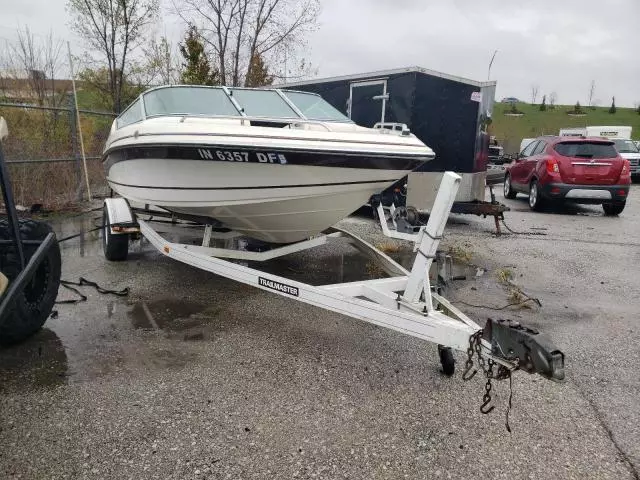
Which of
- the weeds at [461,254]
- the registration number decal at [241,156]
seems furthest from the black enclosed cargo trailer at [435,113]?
the registration number decal at [241,156]

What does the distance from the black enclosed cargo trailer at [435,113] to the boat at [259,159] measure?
2717mm

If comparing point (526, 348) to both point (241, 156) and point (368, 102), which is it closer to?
point (241, 156)

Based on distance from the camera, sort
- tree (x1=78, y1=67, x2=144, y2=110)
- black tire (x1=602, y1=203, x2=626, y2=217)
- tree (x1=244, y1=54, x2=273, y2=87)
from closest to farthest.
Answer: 1. black tire (x1=602, y1=203, x2=626, y2=217)
2. tree (x1=78, y1=67, x2=144, y2=110)
3. tree (x1=244, y1=54, x2=273, y2=87)

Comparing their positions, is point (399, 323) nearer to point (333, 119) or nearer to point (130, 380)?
point (130, 380)

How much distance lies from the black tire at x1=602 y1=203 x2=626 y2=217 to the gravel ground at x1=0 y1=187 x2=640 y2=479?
6.29 meters

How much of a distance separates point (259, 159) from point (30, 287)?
6.21ft

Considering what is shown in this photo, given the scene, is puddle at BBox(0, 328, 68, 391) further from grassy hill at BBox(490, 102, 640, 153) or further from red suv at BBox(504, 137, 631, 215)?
grassy hill at BBox(490, 102, 640, 153)

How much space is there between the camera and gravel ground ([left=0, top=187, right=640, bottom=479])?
7.20 ft

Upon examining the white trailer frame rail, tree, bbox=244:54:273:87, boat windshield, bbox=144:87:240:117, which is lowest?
the white trailer frame rail

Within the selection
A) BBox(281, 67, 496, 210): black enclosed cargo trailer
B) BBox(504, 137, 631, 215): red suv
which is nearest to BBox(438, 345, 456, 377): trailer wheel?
BBox(281, 67, 496, 210): black enclosed cargo trailer

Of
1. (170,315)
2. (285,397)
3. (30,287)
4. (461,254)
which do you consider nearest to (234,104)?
(170,315)

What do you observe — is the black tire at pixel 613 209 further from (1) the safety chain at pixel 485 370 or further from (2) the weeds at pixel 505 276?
(1) the safety chain at pixel 485 370

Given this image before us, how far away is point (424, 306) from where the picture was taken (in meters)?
2.89

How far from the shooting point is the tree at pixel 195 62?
1661 cm
